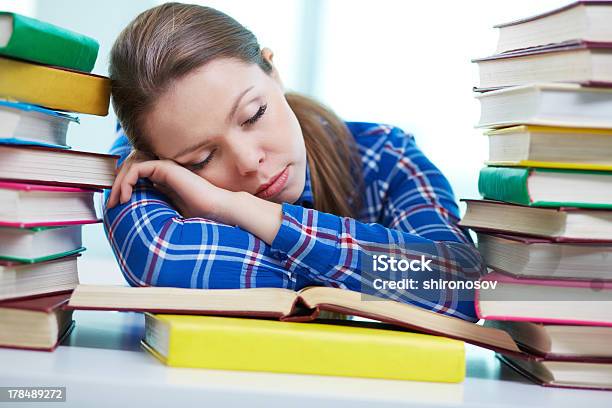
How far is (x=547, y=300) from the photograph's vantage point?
2.93 ft

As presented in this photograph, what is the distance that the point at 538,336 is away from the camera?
0.91 metres

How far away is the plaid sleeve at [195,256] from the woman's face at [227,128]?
16cm

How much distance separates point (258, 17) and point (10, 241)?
8.36 feet

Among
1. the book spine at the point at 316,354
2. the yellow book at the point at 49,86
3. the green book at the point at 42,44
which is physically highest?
the green book at the point at 42,44

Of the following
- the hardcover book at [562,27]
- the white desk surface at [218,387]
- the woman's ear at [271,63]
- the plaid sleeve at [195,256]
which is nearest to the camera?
the white desk surface at [218,387]

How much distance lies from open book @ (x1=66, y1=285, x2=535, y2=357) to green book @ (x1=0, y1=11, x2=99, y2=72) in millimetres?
288

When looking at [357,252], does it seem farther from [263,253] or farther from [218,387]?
[218,387]

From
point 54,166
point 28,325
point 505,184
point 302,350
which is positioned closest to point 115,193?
point 54,166

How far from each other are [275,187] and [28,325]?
1.77 feet

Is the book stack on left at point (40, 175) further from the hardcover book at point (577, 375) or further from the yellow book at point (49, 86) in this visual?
the hardcover book at point (577, 375)

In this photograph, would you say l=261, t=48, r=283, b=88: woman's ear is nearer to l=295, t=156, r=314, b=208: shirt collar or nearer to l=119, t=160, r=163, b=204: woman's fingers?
l=295, t=156, r=314, b=208: shirt collar

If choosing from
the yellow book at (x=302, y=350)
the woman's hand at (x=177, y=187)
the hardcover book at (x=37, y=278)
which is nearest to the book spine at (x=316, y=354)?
the yellow book at (x=302, y=350)

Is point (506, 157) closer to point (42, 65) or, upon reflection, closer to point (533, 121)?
point (533, 121)

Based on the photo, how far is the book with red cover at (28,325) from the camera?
33.9 inches
